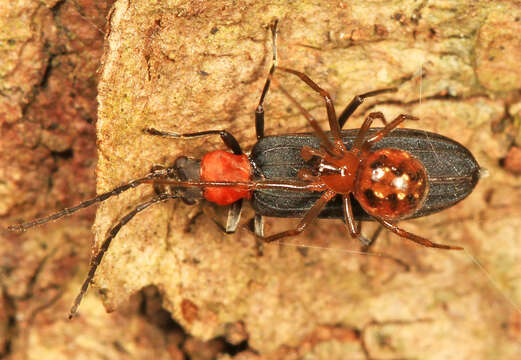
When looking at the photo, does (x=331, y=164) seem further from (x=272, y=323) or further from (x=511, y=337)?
(x=511, y=337)

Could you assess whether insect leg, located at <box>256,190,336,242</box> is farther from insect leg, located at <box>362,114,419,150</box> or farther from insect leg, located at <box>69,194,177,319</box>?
insect leg, located at <box>69,194,177,319</box>

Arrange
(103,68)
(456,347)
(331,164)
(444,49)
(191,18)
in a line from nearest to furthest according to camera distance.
Answer: (103,68), (191,18), (331,164), (444,49), (456,347)

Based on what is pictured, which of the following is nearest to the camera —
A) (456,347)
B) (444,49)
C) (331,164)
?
(331,164)

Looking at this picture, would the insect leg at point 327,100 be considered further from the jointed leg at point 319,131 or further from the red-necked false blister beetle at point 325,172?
the jointed leg at point 319,131

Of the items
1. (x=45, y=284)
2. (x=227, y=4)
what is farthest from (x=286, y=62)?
(x=45, y=284)

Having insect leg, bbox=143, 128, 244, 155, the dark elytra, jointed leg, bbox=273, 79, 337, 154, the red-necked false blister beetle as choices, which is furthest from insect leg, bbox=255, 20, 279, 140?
jointed leg, bbox=273, 79, 337, 154

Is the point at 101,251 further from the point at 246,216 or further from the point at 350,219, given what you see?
the point at 350,219
